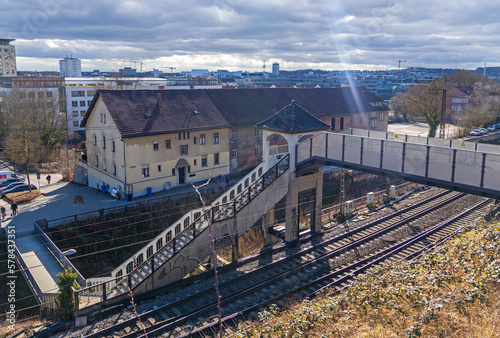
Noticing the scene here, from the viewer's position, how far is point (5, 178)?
130ft

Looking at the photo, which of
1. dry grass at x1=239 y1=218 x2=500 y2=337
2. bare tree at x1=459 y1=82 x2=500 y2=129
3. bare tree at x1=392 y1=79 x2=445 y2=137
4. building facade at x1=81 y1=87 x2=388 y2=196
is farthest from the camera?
bare tree at x1=459 y1=82 x2=500 y2=129

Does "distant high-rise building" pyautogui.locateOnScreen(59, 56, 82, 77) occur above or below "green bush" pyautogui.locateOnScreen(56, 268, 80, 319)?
above

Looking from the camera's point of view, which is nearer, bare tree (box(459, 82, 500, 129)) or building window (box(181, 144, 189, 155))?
building window (box(181, 144, 189, 155))

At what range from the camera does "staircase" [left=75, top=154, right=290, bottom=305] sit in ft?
56.6

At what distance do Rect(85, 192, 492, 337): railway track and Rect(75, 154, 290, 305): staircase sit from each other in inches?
69.8

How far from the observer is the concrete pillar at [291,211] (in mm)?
22297

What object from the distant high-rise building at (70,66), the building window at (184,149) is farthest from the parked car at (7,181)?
the distant high-rise building at (70,66)

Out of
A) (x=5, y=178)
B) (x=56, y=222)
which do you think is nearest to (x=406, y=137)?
(x=56, y=222)

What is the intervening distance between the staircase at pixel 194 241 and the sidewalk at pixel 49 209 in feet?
8.95

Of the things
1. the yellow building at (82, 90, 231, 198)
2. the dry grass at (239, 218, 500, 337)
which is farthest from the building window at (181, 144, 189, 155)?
the dry grass at (239, 218, 500, 337)

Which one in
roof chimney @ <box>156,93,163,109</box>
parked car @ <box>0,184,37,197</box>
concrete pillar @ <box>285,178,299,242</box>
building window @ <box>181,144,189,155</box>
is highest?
roof chimney @ <box>156,93,163,109</box>

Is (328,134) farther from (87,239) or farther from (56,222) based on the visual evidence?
(56,222)

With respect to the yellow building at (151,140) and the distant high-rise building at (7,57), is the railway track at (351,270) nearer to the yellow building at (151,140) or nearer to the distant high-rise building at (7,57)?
the yellow building at (151,140)

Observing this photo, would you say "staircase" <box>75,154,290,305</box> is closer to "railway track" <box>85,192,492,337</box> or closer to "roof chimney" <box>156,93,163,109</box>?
"railway track" <box>85,192,492,337</box>
